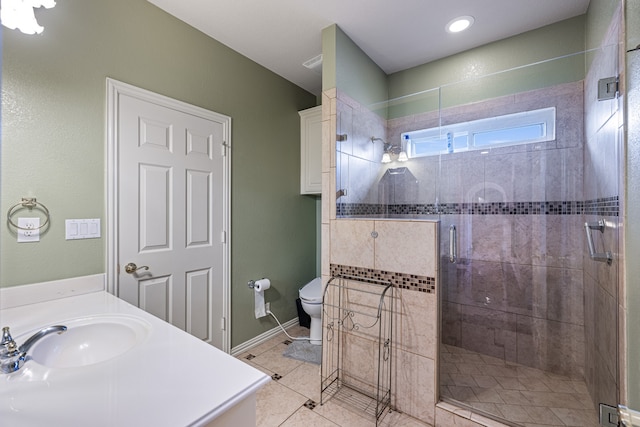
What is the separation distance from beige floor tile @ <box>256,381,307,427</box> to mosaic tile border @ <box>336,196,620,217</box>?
1257 mm

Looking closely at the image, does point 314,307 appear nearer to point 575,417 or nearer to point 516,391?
point 516,391

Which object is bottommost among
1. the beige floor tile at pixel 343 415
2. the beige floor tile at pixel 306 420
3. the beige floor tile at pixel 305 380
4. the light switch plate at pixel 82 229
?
the beige floor tile at pixel 343 415

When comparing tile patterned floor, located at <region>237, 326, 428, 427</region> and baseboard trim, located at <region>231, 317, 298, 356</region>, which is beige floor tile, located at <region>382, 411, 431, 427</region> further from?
baseboard trim, located at <region>231, 317, 298, 356</region>

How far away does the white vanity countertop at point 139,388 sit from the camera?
2.05 ft

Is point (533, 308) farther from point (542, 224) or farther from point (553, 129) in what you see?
point (553, 129)

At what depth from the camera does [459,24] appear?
1940 mm

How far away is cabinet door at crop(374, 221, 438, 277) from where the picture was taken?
1.60 meters

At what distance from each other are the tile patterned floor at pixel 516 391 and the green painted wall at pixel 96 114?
5.25 feet

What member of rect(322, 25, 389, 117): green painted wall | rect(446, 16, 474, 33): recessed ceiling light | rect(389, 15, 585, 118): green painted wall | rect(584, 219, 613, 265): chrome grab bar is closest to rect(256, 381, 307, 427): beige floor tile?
rect(584, 219, 613, 265): chrome grab bar

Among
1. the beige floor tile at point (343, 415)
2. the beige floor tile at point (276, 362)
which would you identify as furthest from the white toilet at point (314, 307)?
the beige floor tile at point (343, 415)

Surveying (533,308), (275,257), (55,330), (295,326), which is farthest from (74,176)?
(533,308)

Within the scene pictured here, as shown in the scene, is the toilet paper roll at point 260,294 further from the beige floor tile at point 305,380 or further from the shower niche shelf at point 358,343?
the shower niche shelf at point 358,343

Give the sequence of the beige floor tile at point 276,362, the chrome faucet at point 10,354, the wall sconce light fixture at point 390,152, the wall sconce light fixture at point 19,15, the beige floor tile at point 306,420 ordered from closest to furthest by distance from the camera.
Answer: the chrome faucet at point 10,354
the wall sconce light fixture at point 19,15
the beige floor tile at point 306,420
the beige floor tile at point 276,362
the wall sconce light fixture at point 390,152

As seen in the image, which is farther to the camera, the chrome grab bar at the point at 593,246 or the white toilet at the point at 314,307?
the white toilet at the point at 314,307
